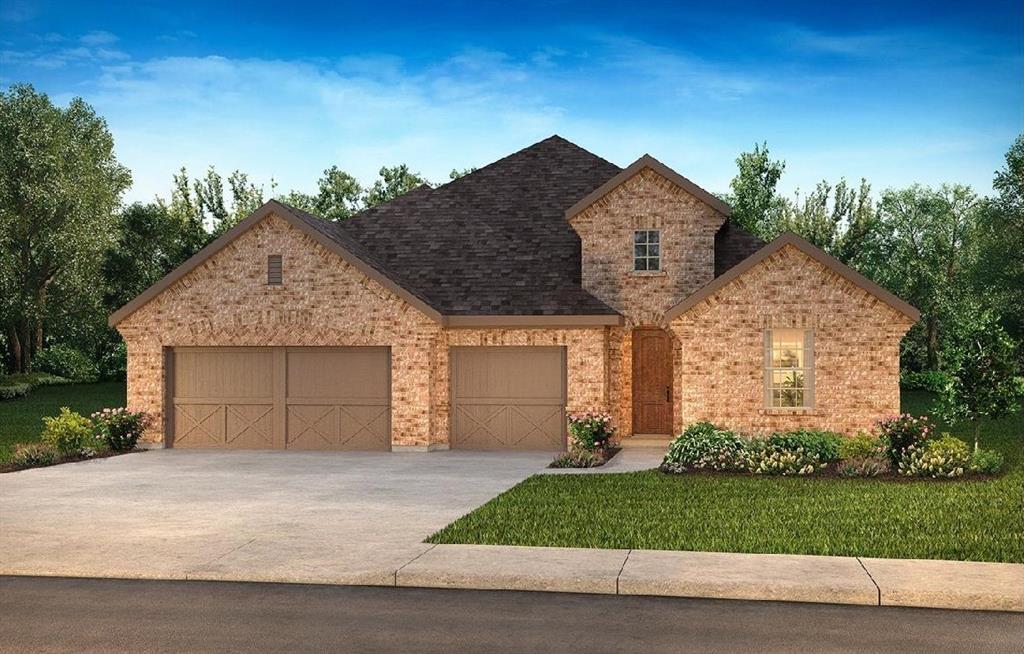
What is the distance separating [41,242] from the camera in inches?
2130

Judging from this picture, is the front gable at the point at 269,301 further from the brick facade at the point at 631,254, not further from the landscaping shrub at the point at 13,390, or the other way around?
the landscaping shrub at the point at 13,390

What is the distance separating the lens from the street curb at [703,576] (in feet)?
33.4

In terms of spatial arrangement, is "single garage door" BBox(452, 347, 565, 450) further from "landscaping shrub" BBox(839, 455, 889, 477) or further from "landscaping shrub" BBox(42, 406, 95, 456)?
"landscaping shrub" BBox(42, 406, 95, 456)

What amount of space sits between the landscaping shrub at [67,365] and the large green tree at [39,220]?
5.50ft

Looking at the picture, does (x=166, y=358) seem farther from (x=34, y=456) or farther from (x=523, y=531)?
(x=523, y=531)

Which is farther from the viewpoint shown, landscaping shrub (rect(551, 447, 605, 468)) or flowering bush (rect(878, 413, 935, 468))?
landscaping shrub (rect(551, 447, 605, 468))

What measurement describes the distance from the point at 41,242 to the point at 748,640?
51.3 meters

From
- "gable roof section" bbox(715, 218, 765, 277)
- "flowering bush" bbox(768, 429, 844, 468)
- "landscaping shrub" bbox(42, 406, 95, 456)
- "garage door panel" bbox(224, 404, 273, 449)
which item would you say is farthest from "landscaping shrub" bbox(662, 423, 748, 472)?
"landscaping shrub" bbox(42, 406, 95, 456)

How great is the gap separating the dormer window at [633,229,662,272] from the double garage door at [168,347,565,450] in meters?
3.08

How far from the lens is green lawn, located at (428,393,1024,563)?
12719 millimetres

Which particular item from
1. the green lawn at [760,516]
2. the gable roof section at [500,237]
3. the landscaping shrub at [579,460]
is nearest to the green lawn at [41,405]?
the gable roof section at [500,237]

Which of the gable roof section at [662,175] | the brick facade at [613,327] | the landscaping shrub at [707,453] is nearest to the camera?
the landscaping shrub at [707,453]

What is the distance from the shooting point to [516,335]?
25.3 metres

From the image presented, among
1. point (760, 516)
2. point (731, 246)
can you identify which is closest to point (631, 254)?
point (731, 246)
